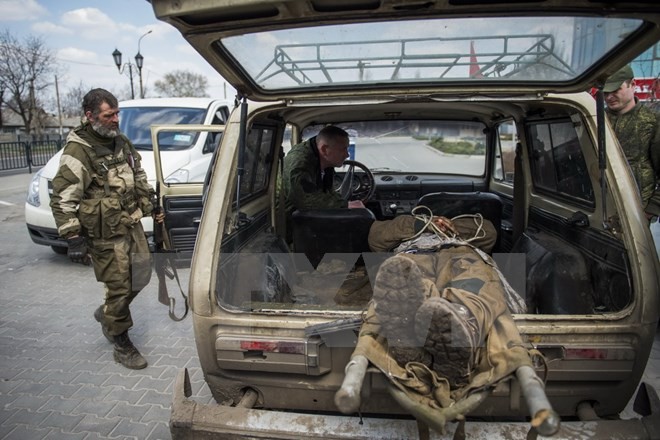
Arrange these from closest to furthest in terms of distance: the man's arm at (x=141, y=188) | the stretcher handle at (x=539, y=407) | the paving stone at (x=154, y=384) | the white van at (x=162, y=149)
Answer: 1. the stretcher handle at (x=539, y=407)
2. the paving stone at (x=154, y=384)
3. the man's arm at (x=141, y=188)
4. the white van at (x=162, y=149)

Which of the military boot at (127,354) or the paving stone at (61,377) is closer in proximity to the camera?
the paving stone at (61,377)

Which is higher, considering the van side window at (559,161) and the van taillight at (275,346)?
the van side window at (559,161)

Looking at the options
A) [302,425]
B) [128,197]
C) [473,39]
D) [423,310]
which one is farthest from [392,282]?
[128,197]

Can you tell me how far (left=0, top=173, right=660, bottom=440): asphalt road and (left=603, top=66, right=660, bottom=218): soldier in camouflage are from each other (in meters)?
1.34

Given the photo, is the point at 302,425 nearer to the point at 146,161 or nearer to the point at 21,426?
the point at 21,426

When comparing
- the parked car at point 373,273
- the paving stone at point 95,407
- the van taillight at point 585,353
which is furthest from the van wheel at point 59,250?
the van taillight at point 585,353

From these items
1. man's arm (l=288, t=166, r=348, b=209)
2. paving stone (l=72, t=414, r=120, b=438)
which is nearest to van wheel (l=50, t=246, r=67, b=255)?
paving stone (l=72, t=414, r=120, b=438)

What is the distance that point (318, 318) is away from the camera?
2182mm

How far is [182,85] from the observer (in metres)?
43.8

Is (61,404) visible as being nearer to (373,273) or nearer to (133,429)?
(133,429)

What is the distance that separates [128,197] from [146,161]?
3.18 m

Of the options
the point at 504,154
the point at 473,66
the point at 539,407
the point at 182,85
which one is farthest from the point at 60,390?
the point at 182,85

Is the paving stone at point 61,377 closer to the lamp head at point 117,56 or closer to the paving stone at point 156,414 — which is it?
the paving stone at point 156,414

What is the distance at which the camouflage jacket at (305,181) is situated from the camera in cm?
381
